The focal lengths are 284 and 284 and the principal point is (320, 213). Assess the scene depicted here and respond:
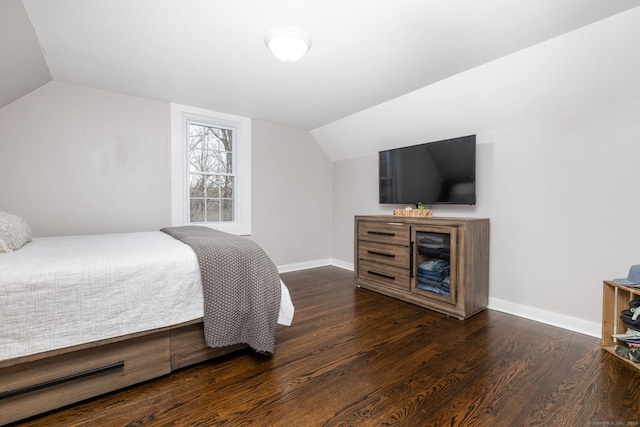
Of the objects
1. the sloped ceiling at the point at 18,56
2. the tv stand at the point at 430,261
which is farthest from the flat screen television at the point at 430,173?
the sloped ceiling at the point at 18,56

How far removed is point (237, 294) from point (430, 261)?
1900 mm

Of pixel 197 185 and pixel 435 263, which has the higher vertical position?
pixel 197 185

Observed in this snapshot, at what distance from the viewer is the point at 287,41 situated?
1.86 metres

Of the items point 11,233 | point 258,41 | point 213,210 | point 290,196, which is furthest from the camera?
point 290,196

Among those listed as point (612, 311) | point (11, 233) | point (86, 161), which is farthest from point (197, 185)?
point (612, 311)

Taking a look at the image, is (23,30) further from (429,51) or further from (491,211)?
(491,211)

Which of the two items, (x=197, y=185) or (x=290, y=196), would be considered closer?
(x=197, y=185)

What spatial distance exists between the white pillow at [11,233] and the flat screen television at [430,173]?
3.24 metres

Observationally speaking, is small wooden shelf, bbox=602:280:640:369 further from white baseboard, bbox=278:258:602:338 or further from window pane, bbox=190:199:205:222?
window pane, bbox=190:199:205:222

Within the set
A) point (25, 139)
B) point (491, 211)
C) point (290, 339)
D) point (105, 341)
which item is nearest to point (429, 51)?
point (491, 211)

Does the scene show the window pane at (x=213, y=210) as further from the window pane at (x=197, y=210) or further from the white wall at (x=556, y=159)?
the white wall at (x=556, y=159)

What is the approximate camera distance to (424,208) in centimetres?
325

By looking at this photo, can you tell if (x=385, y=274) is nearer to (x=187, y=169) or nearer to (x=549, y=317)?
(x=549, y=317)

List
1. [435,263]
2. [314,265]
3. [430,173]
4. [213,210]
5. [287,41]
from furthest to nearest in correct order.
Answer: [314,265], [213,210], [430,173], [435,263], [287,41]
